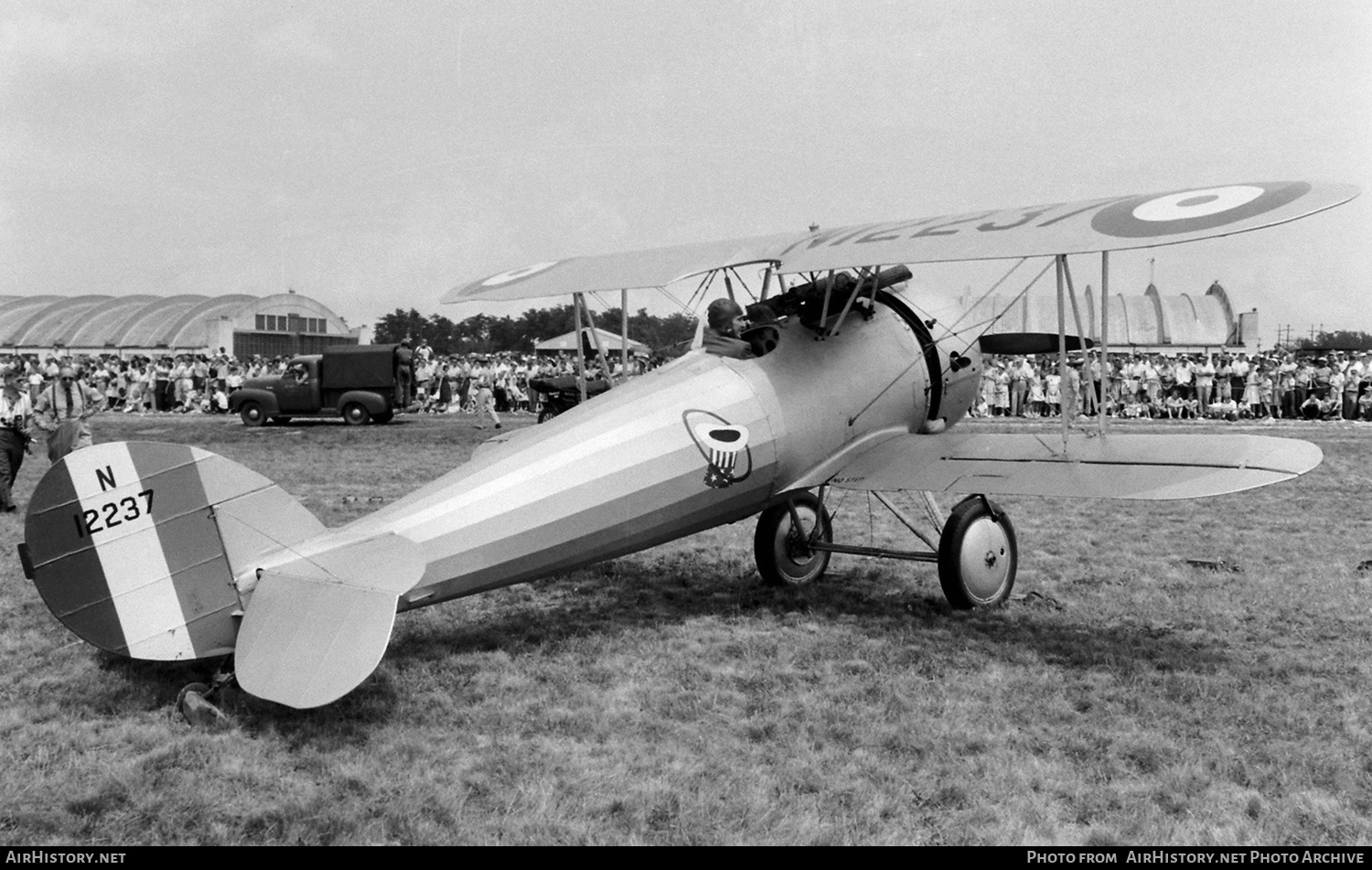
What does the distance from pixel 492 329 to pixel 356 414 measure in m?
65.0

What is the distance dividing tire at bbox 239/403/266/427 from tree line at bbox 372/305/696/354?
44426 millimetres

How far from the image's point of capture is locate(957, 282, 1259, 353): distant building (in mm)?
49688

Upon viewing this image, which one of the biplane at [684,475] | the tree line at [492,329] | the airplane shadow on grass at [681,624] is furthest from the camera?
the tree line at [492,329]

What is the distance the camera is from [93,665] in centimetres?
503

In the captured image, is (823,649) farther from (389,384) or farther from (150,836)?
(389,384)

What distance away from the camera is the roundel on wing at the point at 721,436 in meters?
5.94

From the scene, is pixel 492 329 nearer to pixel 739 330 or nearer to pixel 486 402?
pixel 486 402

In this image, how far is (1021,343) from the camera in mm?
7547

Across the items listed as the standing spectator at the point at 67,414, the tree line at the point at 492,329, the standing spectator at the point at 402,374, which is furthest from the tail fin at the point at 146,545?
the tree line at the point at 492,329

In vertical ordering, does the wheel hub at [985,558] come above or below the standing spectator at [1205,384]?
above

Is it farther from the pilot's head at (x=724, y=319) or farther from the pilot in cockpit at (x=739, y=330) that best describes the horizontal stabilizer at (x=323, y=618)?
the pilot's head at (x=724, y=319)

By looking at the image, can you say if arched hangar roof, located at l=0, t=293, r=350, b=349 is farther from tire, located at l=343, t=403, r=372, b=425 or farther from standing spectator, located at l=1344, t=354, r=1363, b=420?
standing spectator, located at l=1344, t=354, r=1363, b=420

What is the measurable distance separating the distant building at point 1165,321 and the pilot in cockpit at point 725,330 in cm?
4241

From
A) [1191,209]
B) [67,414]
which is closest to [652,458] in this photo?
[1191,209]
